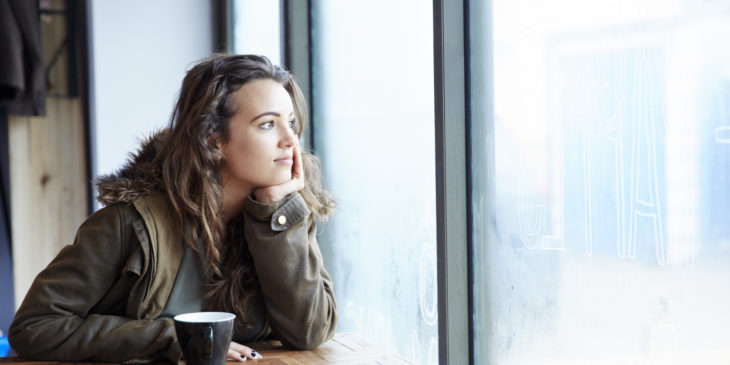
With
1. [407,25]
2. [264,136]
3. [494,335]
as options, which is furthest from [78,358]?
[407,25]

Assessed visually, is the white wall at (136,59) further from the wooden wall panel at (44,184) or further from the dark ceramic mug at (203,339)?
the dark ceramic mug at (203,339)

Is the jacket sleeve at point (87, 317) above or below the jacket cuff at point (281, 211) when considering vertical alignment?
below

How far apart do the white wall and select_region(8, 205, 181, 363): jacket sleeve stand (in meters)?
1.70

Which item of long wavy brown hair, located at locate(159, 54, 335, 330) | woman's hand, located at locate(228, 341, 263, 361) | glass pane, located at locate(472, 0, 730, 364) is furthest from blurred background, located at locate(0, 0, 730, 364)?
woman's hand, located at locate(228, 341, 263, 361)

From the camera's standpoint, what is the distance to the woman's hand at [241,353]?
3.87 feet

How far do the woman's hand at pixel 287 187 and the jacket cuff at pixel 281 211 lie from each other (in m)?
0.01

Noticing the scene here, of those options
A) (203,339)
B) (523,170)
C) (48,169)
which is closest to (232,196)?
(203,339)

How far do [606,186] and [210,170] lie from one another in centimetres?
71

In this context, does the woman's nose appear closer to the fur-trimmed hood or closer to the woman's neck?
the woman's neck

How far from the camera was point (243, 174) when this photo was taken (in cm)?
138

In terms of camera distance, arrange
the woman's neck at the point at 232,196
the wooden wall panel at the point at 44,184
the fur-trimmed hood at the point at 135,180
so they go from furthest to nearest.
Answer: the wooden wall panel at the point at 44,184 → the woman's neck at the point at 232,196 → the fur-trimmed hood at the point at 135,180

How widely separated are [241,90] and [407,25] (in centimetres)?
51

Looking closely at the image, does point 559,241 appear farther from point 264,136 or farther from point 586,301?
point 264,136

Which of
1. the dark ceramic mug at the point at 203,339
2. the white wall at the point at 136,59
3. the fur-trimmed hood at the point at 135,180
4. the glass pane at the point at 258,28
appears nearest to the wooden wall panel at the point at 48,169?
the white wall at the point at 136,59
